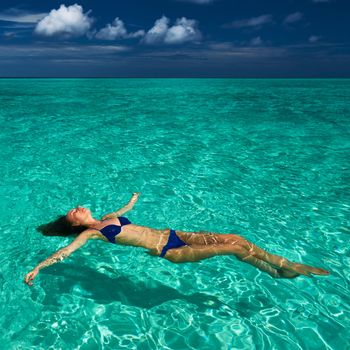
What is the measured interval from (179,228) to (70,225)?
81.1 inches

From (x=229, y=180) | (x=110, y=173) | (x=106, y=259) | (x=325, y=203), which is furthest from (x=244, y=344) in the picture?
(x=110, y=173)

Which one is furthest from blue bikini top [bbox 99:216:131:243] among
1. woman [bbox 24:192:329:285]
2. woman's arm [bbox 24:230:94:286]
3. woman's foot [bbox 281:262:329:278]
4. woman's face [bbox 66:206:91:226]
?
woman's foot [bbox 281:262:329:278]

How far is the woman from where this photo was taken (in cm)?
454

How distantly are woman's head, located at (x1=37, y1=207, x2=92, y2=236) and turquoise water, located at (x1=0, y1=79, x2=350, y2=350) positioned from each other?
0.62 ft

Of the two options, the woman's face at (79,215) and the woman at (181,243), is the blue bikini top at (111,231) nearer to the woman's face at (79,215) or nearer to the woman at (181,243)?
the woman at (181,243)

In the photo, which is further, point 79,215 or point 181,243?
point 79,215

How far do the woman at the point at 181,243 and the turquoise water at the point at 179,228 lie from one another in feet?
1.00

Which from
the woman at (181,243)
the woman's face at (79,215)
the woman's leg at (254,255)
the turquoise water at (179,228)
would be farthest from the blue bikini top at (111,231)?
the woman's leg at (254,255)

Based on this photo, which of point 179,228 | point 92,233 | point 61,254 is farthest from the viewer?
point 179,228

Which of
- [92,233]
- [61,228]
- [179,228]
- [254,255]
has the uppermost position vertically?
[92,233]

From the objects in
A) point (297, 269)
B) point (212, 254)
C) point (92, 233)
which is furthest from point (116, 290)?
point (297, 269)

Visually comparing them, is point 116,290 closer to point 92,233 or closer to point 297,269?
point 92,233

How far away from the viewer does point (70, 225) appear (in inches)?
203

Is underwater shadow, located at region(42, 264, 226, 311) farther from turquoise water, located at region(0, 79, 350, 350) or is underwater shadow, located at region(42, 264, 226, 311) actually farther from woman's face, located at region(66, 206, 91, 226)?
woman's face, located at region(66, 206, 91, 226)
